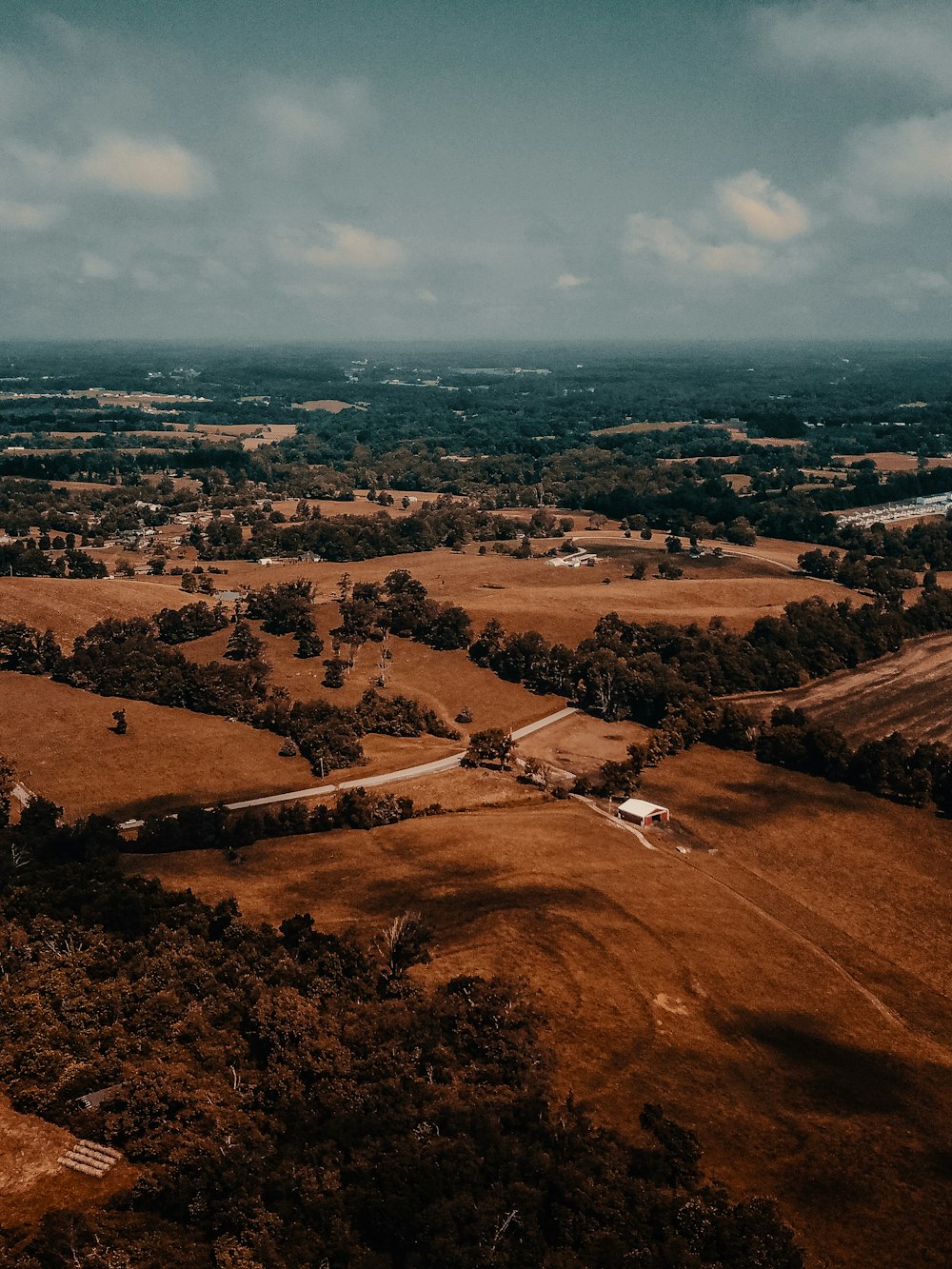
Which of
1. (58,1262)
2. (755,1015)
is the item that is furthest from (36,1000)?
Answer: (755,1015)

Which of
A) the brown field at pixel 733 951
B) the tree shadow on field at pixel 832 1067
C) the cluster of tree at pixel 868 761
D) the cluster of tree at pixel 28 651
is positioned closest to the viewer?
the brown field at pixel 733 951

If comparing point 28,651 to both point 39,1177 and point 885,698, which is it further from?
point 885,698

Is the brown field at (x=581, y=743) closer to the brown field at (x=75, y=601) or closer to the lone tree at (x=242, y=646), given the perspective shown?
the lone tree at (x=242, y=646)

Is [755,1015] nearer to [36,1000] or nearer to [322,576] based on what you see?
[36,1000]

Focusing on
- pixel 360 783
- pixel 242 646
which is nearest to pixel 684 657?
pixel 360 783

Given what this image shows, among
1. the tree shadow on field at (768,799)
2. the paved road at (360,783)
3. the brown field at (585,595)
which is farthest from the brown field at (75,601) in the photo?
the tree shadow on field at (768,799)

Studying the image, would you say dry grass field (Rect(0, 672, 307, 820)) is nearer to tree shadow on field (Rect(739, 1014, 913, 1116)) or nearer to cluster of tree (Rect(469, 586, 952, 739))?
cluster of tree (Rect(469, 586, 952, 739))

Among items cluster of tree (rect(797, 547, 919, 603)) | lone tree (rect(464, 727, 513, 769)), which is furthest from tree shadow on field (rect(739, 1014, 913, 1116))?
cluster of tree (rect(797, 547, 919, 603))
